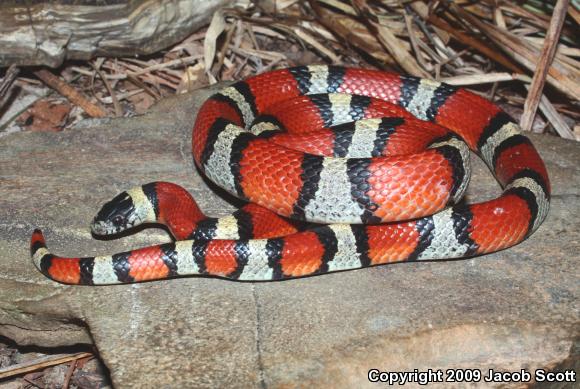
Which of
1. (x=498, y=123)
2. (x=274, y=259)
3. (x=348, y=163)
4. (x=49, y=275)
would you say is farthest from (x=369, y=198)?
(x=49, y=275)

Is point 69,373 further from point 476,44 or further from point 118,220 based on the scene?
point 476,44

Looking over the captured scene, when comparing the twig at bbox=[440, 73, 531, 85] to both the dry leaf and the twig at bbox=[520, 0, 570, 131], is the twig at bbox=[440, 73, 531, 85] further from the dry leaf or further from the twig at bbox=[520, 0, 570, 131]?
the dry leaf

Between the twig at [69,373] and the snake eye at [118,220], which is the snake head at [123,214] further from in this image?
the twig at [69,373]

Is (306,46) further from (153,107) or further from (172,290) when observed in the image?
(172,290)

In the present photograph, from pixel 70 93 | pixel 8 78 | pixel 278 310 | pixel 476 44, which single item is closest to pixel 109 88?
pixel 70 93
